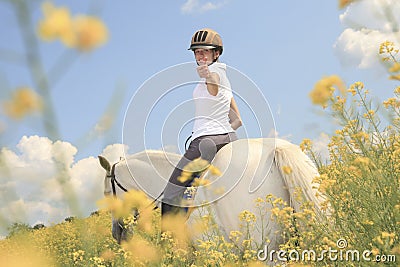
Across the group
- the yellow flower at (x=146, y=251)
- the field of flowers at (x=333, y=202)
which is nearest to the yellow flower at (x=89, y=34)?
the field of flowers at (x=333, y=202)

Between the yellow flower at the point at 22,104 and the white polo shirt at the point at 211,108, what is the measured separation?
350cm

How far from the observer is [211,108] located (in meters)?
4.48

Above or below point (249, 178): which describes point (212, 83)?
above

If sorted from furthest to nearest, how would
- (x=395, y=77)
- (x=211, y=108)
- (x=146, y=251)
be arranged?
1. (x=211, y=108)
2. (x=395, y=77)
3. (x=146, y=251)

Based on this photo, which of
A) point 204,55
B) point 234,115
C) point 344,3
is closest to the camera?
point 344,3

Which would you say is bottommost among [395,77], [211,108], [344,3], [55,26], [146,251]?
[146,251]

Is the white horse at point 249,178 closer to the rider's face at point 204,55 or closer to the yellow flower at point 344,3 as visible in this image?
the rider's face at point 204,55

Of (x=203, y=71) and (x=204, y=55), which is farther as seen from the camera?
(x=204, y=55)

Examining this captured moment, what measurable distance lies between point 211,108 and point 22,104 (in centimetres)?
359

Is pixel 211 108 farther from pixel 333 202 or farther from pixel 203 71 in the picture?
pixel 333 202

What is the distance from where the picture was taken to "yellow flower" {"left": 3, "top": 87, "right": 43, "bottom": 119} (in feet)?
2.89

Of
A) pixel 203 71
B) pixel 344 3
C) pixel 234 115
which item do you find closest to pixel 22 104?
pixel 344 3

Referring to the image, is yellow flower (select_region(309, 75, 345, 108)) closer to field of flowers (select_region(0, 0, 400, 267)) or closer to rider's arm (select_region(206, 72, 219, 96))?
field of flowers (select_region(0, 0, 400, 267))

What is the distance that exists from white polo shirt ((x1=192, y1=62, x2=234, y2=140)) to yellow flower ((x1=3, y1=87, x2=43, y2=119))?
350 centimetres
